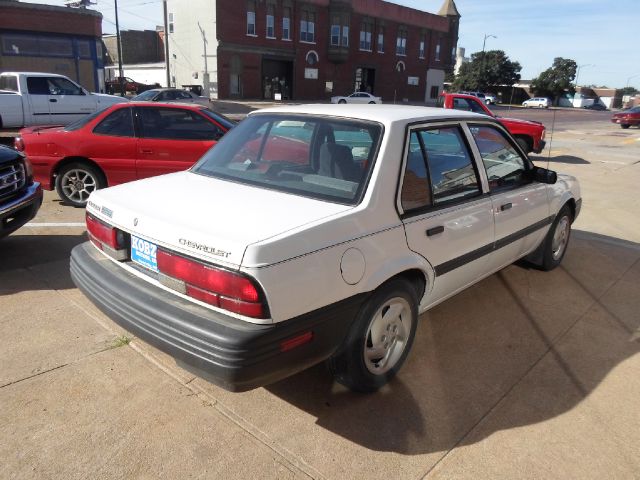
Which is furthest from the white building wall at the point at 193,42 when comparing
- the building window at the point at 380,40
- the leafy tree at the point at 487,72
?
the leafy tree at the point at 487,72

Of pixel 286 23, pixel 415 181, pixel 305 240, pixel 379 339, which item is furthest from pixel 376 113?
pixel 286 23

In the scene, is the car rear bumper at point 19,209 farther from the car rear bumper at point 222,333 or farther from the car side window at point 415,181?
the car side window at point 415,181

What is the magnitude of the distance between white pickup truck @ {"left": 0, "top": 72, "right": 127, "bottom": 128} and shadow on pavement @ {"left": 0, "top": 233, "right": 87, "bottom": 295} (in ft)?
27.9

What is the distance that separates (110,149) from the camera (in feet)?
22.1

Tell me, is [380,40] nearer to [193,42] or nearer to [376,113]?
[193,42]

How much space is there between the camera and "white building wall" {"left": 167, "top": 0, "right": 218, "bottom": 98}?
132 ft

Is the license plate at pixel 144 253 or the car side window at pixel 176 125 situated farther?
the car side window at pixel 176 125

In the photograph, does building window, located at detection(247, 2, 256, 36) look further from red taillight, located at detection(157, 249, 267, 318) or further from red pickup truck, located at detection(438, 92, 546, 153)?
red taillight, located at detection(157, 249, 267, 318)

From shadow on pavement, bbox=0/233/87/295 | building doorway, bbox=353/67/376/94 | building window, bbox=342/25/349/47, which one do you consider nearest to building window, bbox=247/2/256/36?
building window, bbox=342/25/349/47

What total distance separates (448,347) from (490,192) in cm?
115

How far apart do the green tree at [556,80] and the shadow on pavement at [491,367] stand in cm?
8790

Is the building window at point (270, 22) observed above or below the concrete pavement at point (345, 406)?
above

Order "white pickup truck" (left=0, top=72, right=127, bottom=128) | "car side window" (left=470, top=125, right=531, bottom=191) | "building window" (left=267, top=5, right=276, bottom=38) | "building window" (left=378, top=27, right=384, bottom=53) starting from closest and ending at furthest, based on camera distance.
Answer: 1. "car side window" (left=470, top=125, right=531, bottom=191)
2. "white pickup truck" (left=0, top=72, right=127, bottom=128)
3. "building window" (left=267, top=5, right=276, bottom=38)
4. "building window" (left=378, top=27, right=384, bottom=53)

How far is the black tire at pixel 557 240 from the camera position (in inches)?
190
